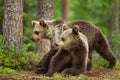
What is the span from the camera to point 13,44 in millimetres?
12352

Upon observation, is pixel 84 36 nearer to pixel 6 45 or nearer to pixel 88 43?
pixel 88 43

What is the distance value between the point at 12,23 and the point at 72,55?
81.9 inches

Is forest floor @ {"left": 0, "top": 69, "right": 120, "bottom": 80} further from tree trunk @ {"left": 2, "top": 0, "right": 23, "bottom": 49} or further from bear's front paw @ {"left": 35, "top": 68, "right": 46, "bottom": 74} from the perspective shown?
tree trunk @ {"left": 2, "top": 0, "right": 23, "bottom": 49}

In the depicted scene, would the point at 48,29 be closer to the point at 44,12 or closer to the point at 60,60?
the point at 60,60

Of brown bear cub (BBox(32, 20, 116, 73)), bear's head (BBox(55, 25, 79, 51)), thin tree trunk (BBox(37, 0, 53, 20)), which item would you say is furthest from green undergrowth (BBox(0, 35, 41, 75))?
thin tree trunk (BBox(37, 0, 53, 20))

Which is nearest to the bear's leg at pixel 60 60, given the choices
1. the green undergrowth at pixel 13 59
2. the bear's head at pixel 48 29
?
the green undergrowth at pixel 13 59

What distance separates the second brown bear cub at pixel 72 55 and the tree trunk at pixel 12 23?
1623 mm

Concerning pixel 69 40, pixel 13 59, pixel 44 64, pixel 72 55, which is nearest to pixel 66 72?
pixel 72 55

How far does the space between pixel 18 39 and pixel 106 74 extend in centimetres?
250

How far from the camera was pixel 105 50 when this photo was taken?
493 inches

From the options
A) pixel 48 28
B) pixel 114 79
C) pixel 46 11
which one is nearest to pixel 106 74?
pixel 114 79

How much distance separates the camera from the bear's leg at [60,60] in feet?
36.2

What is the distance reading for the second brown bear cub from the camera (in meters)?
10.8

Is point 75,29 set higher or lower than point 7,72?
higher
